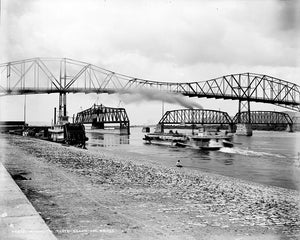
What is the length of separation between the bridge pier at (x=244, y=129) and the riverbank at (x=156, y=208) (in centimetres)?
16690

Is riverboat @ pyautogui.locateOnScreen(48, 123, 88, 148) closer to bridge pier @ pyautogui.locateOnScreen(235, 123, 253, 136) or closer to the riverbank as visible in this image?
the riverbank

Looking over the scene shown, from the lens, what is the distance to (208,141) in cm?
7588

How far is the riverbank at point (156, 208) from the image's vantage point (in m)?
9.34

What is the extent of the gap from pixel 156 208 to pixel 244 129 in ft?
580

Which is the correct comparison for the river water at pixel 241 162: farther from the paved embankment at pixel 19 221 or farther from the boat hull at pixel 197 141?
the paved embankment at pixel 19 221

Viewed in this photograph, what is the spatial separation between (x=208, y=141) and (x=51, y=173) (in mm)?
58345

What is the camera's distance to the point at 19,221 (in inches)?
302

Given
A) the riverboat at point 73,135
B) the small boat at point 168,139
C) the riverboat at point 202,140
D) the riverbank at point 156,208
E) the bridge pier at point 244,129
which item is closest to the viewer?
the riverbank at point 156,208

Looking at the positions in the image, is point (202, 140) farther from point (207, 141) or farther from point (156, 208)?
point (156, 208)

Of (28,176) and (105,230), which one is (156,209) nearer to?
(105,230)

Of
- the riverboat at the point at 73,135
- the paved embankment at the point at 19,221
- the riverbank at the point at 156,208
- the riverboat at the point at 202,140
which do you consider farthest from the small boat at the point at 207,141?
the paved embankment at the point at 19,221

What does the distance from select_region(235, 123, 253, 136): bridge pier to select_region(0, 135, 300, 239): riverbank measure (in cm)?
16690

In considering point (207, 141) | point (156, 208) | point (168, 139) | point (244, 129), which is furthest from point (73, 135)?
point (244, 129)

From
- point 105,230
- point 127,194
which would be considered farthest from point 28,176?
point 105,230
